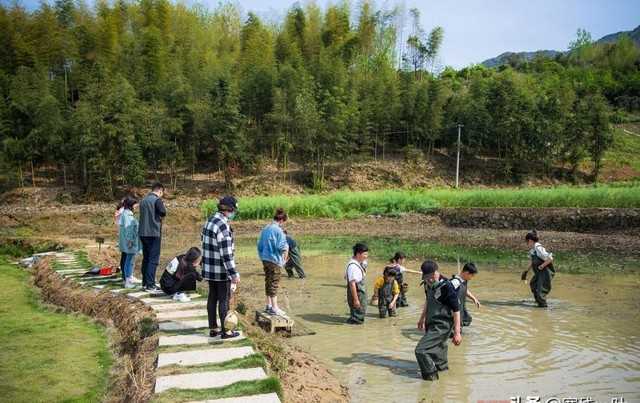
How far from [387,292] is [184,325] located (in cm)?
345

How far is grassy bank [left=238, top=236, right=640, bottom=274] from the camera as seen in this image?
1313cm

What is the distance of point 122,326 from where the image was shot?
6.45m

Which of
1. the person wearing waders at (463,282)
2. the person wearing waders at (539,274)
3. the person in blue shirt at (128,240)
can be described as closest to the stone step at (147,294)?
the person in blue shirt at (128,240)

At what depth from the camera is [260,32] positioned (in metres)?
37.3

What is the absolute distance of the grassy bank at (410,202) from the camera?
22.5m

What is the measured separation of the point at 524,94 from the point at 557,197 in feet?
55.5

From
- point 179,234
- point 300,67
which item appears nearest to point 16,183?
point 179,234

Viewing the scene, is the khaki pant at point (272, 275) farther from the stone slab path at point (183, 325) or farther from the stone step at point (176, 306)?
the stone slab path at point (183, 325)

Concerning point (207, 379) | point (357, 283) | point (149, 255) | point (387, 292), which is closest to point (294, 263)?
point (387, 292)

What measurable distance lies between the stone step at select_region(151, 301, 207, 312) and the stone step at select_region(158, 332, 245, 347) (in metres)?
1.25

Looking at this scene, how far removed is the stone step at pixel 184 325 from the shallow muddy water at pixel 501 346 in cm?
146

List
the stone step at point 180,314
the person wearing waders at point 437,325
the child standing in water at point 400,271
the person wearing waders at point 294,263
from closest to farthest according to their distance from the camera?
1. the person wearing waders at point 437,325
2. the stone step at point 180,314
3. the child standing in water at point 400,271
4. the person wearing waders at point 294,263

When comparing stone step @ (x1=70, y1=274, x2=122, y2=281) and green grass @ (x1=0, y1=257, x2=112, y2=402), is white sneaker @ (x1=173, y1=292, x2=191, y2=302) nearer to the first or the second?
green grass @ (x1=0, y1=257, x2=112, y2=402)

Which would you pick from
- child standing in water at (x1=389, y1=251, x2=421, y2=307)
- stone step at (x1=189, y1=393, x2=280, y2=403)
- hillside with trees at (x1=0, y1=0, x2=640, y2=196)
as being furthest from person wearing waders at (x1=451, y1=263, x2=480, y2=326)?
hillside with trees at (x1=0, y1=0, x2=640, y2=196)
